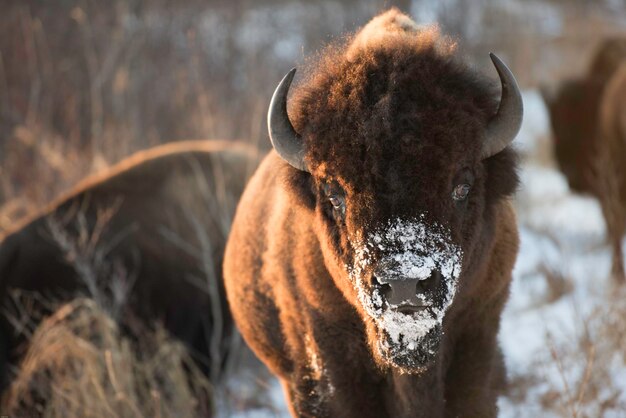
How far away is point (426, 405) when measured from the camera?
3.52 meters

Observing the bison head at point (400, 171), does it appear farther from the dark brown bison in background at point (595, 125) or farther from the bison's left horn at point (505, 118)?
the dark brown bison in background at point (595, 125)

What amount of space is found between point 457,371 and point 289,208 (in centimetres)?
103

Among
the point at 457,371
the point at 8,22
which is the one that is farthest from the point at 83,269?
the point at 8,22

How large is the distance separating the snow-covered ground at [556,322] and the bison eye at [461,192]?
542mm

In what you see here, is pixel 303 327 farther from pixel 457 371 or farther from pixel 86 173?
pixel 86 173

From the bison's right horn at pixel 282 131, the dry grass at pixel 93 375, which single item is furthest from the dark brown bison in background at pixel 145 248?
the bison's right horn at pixel 282 131

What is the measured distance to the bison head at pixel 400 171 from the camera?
299cm

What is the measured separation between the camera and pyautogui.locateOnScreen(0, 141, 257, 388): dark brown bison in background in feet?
20.3

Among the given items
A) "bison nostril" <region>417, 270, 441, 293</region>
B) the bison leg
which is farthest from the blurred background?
"bison nostril" <region>417, 270, 441, 293</region>

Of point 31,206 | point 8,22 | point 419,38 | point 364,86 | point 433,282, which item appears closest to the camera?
point 433,282

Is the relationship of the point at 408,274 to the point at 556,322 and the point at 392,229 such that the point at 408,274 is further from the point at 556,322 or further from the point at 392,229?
the point at 556,322

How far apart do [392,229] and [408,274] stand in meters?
0.18

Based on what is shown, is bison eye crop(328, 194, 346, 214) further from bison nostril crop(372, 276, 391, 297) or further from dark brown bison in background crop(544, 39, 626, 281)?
dark brown bison in background crop(544, 39, 626, 281)

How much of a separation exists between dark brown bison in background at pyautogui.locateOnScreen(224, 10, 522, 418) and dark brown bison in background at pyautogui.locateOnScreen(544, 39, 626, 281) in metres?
4.97
